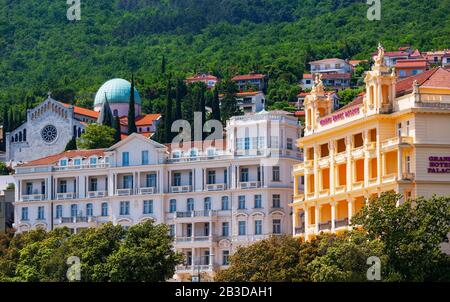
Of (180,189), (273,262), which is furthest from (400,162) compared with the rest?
(180,189)

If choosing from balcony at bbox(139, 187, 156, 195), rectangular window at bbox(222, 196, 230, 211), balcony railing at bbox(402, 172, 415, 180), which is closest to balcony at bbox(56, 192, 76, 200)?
balcony at bbox(139, 187, 156, 195)

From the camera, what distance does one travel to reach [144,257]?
12456 cm

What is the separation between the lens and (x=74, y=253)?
128m

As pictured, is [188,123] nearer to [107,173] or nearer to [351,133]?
[107,173]

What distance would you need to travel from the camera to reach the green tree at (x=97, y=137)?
191 m

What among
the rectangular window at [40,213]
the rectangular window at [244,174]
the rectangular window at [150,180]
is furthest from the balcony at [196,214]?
the rectangular window at [40,213]

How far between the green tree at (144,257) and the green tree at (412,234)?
67.2 ft

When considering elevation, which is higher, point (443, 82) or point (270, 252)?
point (443, 82)

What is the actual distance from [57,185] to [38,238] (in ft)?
75.4

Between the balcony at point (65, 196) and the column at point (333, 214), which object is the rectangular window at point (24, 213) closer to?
the balcony at point (65, 196)

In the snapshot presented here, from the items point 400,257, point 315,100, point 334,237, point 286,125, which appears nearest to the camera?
point 400,257

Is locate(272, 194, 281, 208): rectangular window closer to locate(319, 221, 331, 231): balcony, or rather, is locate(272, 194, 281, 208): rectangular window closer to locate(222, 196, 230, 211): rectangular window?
locate(222, 196, 230, 211): rectangular window
